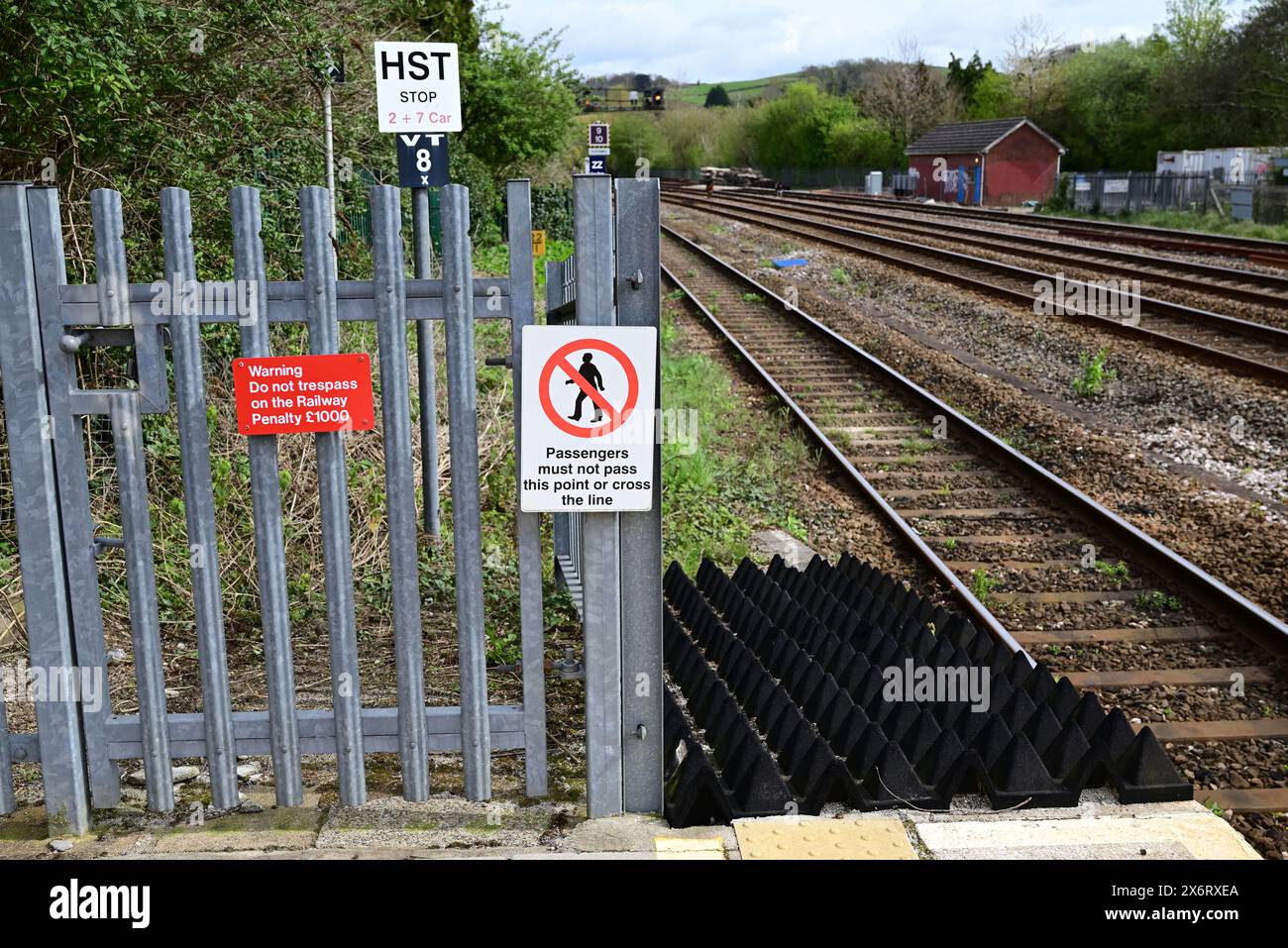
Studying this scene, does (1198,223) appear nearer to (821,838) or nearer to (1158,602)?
(1158,602)

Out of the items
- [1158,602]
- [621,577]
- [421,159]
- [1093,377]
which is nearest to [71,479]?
[621,577]

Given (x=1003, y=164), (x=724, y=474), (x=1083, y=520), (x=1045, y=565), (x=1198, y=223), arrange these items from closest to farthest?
(x=1045, y=565) < (x=1083, y=520) < (x=724, y=474) < (x=1198, y=223) < (x=1003, y=164)

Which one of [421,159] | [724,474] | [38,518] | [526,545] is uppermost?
[421,159]

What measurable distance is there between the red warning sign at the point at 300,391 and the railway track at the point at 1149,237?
2219cm

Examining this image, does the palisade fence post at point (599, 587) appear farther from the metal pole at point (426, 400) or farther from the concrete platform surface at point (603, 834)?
the metal pole at point (426, 400)

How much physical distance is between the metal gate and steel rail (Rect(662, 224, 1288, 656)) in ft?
13.4

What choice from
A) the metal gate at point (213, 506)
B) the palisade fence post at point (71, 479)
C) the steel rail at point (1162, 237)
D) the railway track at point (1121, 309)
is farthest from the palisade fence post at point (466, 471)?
the steel rail at point (1162, 237)

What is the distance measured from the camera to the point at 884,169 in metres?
75.8

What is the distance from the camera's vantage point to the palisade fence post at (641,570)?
125 inches

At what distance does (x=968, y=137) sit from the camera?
195ft

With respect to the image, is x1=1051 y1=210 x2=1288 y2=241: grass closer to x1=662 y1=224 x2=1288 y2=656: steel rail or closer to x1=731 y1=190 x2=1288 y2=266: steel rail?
x1=731 y1=190 x2=1288 y2=266: steel rail

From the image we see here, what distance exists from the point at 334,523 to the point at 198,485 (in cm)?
38

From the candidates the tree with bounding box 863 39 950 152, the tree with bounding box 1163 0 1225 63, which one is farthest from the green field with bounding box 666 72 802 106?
the tree with bounding box 1163 0 1225 63

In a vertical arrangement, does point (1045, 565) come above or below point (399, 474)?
below
